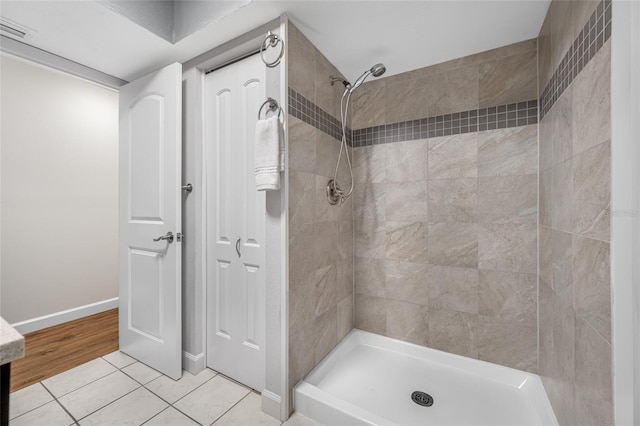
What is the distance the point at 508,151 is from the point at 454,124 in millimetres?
Answer: 369

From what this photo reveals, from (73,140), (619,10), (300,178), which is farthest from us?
(73,140)

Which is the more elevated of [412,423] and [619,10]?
[619,10]

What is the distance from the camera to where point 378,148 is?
2.07m

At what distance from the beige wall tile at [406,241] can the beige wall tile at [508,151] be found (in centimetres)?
55

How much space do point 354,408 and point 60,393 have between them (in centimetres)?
170

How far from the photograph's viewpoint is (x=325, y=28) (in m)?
1.50

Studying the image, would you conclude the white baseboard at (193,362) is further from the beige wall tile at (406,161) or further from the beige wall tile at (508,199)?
the beige wall tile at (508,199)

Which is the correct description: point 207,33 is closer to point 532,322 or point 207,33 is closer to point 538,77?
point 538,77

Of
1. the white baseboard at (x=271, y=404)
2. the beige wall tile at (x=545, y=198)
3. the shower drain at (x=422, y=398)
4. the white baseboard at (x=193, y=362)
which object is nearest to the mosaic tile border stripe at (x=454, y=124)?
the beige wall tile at (x=545, y=198)

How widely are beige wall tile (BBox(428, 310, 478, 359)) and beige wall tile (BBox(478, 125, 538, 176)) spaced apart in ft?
3.16

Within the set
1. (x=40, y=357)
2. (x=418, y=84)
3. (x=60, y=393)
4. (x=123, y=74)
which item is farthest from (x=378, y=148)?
(x=40, y=357)

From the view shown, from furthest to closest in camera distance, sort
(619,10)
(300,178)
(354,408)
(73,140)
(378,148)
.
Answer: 1. (73,140)
2. (378,148)
3. (300,178)
4. (354,408)
5. (619,10)

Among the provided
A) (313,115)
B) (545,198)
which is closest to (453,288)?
(545,198)

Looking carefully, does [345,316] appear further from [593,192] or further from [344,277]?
[593,192]
